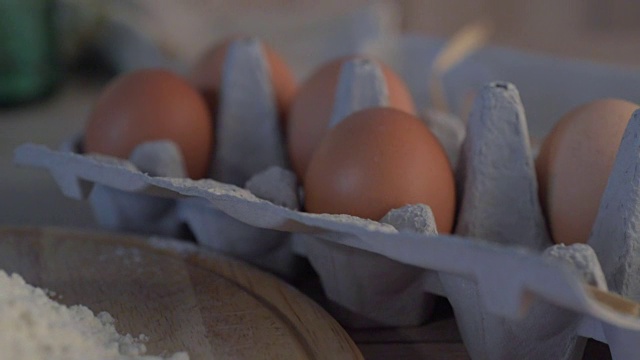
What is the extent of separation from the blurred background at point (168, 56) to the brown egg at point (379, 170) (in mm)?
375

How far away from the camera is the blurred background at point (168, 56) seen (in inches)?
36.1

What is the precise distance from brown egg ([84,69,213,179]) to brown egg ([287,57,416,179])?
85mm

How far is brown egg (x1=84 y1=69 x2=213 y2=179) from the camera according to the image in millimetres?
683

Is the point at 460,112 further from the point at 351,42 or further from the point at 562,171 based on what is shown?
the point at 562,171

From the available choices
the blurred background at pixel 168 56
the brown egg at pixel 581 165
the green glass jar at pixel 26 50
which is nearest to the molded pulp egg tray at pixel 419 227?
the brown egg at pixel 581 165

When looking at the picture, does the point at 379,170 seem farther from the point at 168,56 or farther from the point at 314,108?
the point at 168,56

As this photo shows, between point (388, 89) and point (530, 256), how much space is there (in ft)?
1.05

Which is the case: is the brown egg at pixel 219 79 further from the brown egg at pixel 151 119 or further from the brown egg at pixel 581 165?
the brown egg at pixel 581 165

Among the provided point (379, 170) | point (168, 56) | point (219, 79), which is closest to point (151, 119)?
point (219, 79)

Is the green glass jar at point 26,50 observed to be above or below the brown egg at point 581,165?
below

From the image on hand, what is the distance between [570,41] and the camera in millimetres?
1570

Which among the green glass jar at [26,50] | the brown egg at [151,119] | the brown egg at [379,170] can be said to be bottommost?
the green glass jar at [26,50]

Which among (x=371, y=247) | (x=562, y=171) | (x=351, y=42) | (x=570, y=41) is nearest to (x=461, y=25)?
(x=570, y=41)

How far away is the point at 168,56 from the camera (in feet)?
3.83
